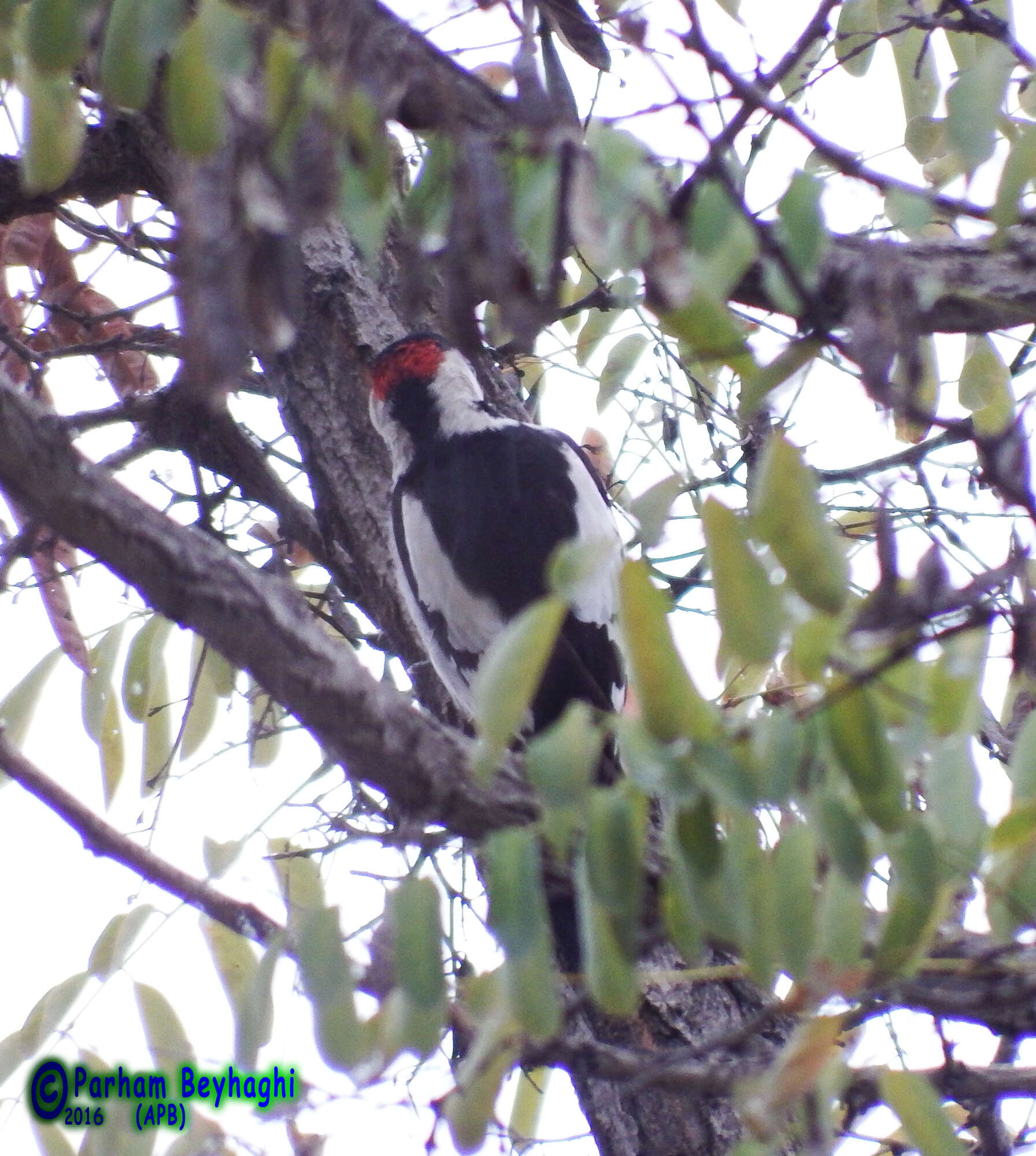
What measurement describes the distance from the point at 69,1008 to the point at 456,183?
4.92ft

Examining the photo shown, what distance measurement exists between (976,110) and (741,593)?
545mm

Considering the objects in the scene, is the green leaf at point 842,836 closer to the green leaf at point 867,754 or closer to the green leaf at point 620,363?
the green leaf at point 867,754

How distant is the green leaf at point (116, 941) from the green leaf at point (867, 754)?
48.4 inches

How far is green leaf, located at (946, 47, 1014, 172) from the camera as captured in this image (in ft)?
3.98

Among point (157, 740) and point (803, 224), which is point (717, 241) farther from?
point (157, 740)

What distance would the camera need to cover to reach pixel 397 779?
1.55m

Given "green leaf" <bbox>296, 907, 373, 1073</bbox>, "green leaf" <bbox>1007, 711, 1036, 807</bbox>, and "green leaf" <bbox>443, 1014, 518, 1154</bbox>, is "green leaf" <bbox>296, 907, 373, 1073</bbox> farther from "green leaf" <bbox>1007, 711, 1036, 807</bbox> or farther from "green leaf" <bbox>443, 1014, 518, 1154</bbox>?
"green leaf" <bbox>1007, 711, 1036, 807</bbox>

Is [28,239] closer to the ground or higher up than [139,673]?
higher up

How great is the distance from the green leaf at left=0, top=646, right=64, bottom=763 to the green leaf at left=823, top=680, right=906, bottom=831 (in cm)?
206

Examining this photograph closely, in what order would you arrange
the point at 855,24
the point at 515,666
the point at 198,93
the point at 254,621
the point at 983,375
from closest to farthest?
the point at 515,666 < the point at 198,93 < the point at 254,621 < the point at 983,375 < the point at 855,24

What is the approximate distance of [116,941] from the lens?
1.99 metres

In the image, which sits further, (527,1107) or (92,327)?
(92,327)

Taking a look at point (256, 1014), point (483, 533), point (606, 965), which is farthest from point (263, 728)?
point (606, 965)

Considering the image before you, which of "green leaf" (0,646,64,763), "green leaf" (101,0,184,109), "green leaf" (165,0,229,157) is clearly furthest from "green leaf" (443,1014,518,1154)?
"green leaf" (0,646,64,763)
